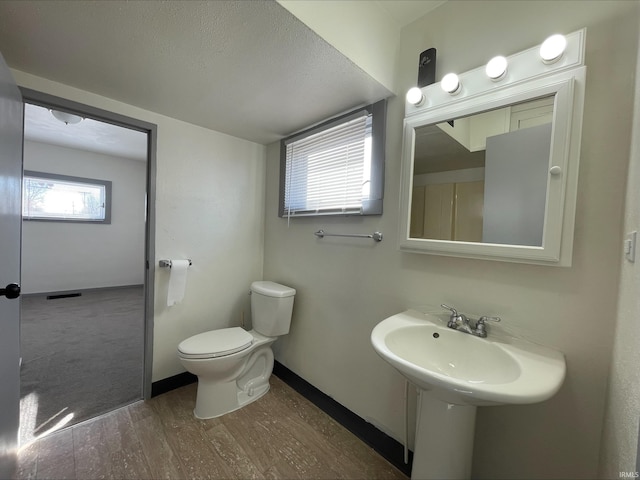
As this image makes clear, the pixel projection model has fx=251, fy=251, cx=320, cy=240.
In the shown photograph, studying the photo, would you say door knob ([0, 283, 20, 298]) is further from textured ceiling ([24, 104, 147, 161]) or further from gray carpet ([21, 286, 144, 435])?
textured ceiling ([24, 104, 147, 161])

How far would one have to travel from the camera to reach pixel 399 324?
3.71ft

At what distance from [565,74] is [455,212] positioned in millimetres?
577

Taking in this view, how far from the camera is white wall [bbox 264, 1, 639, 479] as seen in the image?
85 centimetres

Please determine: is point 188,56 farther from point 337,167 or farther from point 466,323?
point 466,323

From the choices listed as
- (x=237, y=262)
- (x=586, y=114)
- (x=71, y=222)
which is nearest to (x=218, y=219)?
(x=237, y=262)

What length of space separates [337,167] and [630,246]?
4.41 feet

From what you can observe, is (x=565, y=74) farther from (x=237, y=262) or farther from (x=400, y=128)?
(x=237, y=262)

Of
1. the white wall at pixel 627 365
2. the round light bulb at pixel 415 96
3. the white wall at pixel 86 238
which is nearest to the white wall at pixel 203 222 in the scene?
the round light bulb at pixel 415 96

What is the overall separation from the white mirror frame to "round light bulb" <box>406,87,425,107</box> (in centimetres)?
15

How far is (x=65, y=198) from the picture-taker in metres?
3.93

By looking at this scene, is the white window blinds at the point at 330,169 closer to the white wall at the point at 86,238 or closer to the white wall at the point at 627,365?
the white wall at the point at 627,365

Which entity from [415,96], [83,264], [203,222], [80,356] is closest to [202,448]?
[203,222]

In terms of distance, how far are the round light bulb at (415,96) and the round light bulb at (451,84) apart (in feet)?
0.35

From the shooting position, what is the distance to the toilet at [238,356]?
156 centimetres
